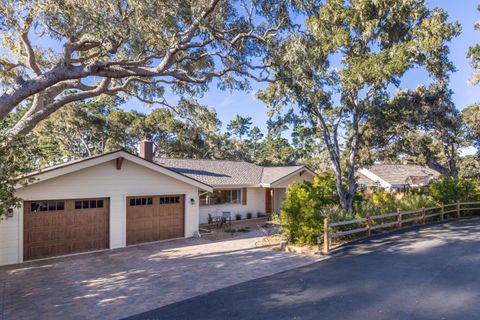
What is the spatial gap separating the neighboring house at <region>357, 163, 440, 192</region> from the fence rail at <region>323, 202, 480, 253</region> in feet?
45.0

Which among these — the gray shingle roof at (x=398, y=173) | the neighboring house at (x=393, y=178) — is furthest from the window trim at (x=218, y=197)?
the gray shingle roof at (x=398, y=173)

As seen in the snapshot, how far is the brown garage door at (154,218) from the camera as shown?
541 inches

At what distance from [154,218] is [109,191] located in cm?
252

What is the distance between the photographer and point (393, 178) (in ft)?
118

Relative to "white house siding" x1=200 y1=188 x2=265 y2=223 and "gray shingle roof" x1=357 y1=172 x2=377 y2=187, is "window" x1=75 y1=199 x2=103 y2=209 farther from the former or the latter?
"gray shingle roof" x1=357 y1=172 x2=377 y2=187

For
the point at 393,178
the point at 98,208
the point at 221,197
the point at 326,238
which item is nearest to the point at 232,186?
the point at 221,197

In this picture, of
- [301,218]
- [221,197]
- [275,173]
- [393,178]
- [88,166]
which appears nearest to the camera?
[88,166]

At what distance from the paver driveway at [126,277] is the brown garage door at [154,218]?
90 centimetres

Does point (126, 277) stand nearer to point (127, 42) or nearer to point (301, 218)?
point (301, 218)

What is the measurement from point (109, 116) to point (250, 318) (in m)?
29.8

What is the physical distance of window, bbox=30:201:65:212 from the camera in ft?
37.2

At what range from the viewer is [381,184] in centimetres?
3584

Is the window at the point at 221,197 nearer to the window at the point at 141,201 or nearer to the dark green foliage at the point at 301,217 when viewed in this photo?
the window at the point at 141,201

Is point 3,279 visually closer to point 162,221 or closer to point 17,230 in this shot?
point 17,230
